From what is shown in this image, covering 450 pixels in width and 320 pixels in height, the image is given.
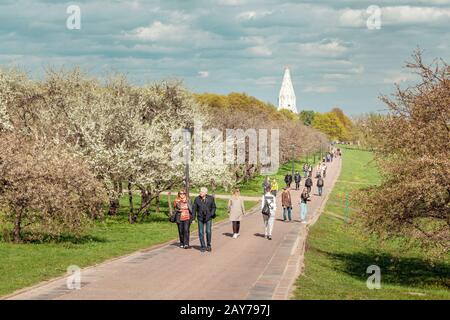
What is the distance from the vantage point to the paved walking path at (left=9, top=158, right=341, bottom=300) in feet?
37.3

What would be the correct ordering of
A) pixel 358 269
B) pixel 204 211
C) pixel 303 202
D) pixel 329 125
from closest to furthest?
pixel 204 211 → pixel 358 269 → pixel 303 202 → pixel 329 125

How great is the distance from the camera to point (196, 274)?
13492 mm

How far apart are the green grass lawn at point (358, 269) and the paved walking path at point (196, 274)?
54cm

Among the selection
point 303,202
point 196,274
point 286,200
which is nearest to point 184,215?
point 196,274

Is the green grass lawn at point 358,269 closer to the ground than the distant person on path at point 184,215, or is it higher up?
closer to the ground

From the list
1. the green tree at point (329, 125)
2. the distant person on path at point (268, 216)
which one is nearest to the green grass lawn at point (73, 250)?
the distant person on path at point (268, 216)

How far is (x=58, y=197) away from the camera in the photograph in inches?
728

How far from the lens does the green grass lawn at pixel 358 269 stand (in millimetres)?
12289

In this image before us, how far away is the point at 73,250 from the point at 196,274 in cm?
567

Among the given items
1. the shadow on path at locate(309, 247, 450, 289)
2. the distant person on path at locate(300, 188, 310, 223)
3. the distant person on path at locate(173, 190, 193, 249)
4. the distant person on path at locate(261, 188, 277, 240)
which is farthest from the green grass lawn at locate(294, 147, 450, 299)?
the distant person on path at locate(173, 190, 193, 249)

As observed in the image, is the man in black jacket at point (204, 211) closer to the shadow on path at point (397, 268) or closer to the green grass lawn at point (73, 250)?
the green grass lawn at point (73, 250)

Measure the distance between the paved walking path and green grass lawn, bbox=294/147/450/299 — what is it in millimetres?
542

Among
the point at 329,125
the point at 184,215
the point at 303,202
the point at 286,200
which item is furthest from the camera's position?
the point at 329,125

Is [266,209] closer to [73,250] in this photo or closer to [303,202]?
[73,250]
